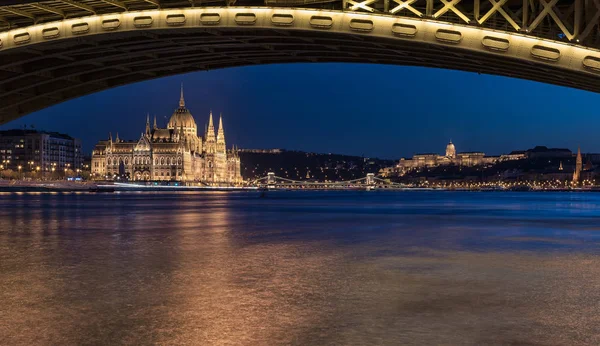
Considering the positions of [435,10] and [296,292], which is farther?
[435,10]

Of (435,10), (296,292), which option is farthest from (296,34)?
(296,292)

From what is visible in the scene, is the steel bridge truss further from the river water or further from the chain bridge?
the river water

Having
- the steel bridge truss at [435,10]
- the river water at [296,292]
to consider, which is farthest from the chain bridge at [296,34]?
the river water at [296,292]

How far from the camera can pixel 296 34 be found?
86.4ft

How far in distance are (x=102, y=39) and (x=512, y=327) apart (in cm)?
2509

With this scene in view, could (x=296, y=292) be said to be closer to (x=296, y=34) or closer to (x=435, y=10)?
(x=296, y=34)

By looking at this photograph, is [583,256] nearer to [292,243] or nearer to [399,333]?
[292,243]

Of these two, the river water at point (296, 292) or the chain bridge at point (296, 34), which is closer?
the river water at point (296, 292)

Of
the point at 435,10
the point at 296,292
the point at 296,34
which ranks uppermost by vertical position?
the point at 435,10

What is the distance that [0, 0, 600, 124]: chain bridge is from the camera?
21203 millimetres

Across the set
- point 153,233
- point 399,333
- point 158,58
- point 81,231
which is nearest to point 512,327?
point 399,333

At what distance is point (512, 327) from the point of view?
24.5ft

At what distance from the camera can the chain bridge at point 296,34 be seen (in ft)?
69.6

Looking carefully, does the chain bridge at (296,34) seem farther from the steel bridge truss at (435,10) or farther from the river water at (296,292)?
the river water at (296,292)
